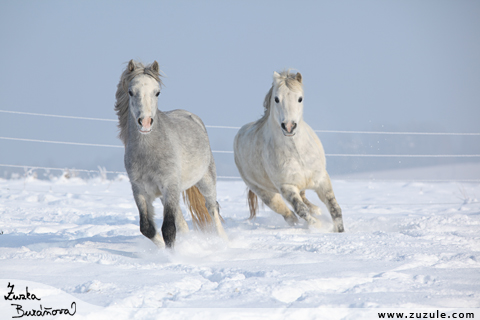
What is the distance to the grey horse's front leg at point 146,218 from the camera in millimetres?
3775

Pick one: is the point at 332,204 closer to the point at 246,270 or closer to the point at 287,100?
the point at 287,100

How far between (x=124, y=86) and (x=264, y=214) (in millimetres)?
4033

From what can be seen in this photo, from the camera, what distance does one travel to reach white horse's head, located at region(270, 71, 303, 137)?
475 cm

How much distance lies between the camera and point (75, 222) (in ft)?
20.1

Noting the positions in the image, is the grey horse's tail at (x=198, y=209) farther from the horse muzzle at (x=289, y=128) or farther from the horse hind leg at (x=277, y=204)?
the horse hind leg at (x=277, y=204)

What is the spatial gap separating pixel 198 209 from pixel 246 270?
2.26 meters

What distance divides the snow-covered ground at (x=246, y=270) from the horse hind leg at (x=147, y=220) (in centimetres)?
12

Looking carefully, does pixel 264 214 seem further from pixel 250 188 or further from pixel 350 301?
pixel 350 301

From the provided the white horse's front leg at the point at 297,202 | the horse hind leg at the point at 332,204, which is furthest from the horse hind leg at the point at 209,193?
the horse hind leg at the point at 332,204

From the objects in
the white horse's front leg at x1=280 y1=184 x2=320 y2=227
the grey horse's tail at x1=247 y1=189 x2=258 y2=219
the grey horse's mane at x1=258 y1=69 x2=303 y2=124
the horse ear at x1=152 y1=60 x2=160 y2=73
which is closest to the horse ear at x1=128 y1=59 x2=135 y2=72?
the horse ear at x1=152 y1=60 x2=160 y2=73

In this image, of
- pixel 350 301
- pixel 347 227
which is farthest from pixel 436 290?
pixel 347 227

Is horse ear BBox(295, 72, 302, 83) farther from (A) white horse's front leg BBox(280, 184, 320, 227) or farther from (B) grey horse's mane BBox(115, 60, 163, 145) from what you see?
(B) grey horse's mane BBox(115, 60, 163, 145)
